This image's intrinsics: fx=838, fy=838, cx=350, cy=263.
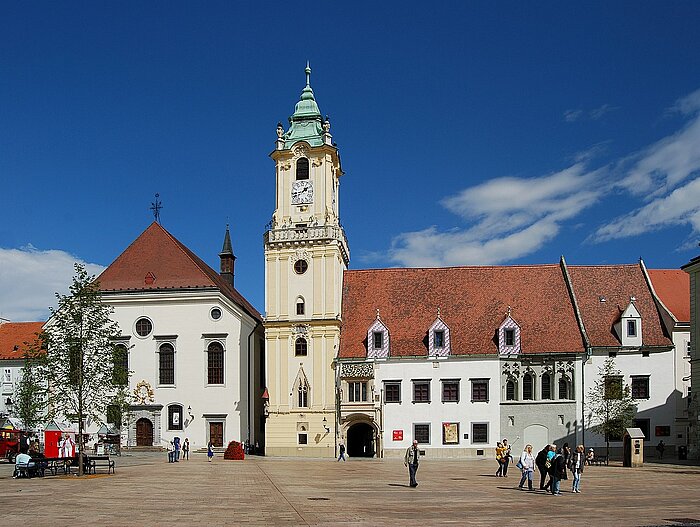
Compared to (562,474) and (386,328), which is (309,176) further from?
(562,474)

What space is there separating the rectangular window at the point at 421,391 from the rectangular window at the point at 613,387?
11.5 meters

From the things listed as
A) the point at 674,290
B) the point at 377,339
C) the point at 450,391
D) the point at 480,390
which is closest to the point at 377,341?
the point at 377,339

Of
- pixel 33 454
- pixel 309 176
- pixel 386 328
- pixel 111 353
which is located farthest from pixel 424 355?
pixel 33 454

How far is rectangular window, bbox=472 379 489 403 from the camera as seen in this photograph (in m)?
55.8

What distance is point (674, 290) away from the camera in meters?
59.4

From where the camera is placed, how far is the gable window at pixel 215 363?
198 feet

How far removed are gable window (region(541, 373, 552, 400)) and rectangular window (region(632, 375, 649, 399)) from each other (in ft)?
17.6

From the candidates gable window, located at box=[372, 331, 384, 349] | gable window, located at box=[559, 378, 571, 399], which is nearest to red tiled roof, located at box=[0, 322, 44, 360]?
gable window, located at box=[372, 331, 384, 349]

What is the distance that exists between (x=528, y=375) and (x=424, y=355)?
705cm

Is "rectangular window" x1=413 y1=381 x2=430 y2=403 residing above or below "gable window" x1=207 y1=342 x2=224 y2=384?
below

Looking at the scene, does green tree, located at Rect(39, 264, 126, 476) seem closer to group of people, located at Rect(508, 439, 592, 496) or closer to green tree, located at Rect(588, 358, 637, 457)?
group of people, located at Rect(508, 439, 592, 496)

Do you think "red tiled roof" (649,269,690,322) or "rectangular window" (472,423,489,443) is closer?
"rectangular window" (472,423,489,443)

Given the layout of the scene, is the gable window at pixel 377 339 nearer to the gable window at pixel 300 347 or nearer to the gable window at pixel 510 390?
the gable window at pixel 300 347

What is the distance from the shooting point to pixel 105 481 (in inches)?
1305
